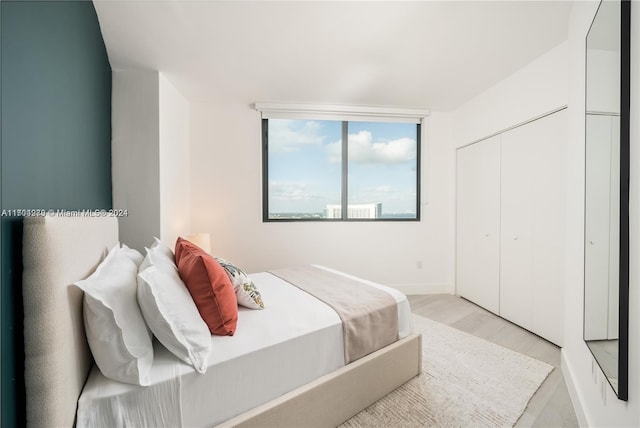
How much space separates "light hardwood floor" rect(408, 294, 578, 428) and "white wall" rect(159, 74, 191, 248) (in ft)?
9.13

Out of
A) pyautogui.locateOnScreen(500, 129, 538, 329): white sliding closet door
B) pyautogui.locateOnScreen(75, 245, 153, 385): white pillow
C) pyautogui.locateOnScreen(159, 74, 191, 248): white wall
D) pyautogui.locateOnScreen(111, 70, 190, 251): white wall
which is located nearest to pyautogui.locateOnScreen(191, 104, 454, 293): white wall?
pyautogui.locateOnScreen(159, 74, 191, 248): white wall

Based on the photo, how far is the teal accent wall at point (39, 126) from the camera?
84 cm

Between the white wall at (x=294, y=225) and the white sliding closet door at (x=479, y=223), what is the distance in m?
0.21

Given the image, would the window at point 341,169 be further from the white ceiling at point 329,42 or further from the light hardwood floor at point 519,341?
the light hardwood floor at point 519,341

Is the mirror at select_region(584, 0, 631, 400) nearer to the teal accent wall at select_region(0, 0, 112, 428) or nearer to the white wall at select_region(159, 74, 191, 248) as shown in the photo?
the teal accent wall at select_region(0, 0, 112, 428)

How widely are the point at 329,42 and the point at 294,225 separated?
2117 mm

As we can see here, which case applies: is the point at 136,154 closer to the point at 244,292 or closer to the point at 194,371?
the point at 244,292

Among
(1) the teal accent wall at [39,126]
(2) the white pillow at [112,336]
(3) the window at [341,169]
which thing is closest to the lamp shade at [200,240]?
(3) the window at [341,169]

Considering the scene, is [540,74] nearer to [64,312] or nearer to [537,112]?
[537,112]

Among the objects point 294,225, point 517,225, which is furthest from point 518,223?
point 294,225

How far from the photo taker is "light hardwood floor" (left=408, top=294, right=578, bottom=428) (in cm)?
155

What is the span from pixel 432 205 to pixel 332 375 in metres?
2.97

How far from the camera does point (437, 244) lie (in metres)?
3.86

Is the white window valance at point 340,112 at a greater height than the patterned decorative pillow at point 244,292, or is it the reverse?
the white window valance at point 340,112
